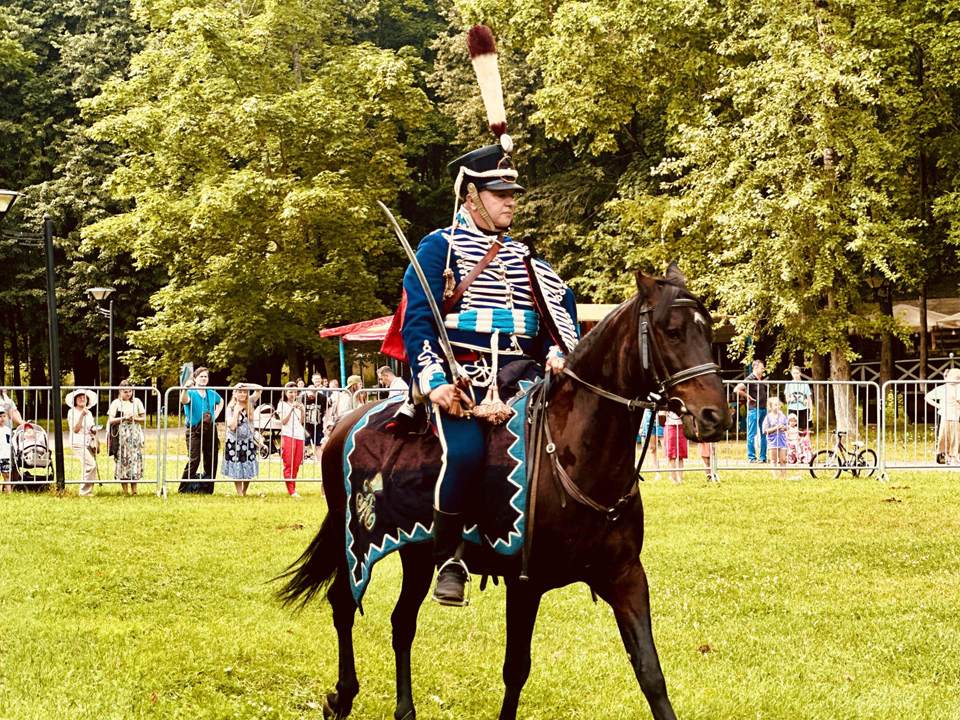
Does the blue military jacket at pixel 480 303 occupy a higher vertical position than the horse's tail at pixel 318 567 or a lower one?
higher

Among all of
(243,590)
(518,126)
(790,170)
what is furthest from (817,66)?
(243,590)

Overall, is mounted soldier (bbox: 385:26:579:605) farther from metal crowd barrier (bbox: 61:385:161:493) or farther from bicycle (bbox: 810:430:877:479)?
bicycle (bbox: 810:430:877:479)

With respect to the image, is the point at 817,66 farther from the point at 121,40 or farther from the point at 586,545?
the point at 121,40

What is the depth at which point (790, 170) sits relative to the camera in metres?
24.5

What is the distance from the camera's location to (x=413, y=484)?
5.95m

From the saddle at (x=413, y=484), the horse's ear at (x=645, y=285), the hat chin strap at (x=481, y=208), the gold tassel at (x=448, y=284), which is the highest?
the hat chin strap at (x=481, y=208)

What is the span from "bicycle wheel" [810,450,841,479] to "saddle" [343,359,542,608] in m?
14.6

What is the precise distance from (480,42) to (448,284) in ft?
4.31

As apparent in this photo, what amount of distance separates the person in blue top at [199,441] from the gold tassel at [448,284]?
12204 mm

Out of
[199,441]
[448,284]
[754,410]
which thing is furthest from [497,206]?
[754,410]

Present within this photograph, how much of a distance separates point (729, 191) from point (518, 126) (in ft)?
42.0

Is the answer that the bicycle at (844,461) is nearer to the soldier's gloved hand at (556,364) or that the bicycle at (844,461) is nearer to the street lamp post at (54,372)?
the street lamp post at (54,372)

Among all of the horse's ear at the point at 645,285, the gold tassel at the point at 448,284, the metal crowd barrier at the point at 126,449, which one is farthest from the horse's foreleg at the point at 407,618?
the metal crowd barrier at the point at 126,449

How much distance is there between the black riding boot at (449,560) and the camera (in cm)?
551
